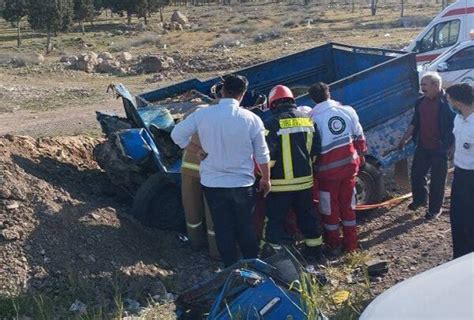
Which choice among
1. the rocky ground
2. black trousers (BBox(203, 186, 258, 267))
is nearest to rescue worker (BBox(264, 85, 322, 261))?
black trousers (BBox(203, 186, 258, 267))

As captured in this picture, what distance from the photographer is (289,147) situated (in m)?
6.46

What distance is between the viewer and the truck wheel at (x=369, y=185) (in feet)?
26.8

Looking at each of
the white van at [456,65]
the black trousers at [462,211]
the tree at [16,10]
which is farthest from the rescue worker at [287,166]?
the tree at [16,10]

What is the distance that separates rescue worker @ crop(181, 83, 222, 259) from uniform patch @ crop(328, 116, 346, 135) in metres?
1.30

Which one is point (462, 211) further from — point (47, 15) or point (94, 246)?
point (47, 15)

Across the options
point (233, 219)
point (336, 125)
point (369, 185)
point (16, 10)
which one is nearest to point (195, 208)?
point (233, 219)

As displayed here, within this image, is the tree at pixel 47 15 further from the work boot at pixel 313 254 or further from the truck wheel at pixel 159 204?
the work boot at pixel 313 254

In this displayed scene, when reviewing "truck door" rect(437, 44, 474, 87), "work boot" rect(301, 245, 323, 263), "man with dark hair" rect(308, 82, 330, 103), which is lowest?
"work boot" rect(301, 245, 323, 263)

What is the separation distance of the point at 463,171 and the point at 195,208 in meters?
2.54

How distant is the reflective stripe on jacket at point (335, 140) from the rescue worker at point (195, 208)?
3.81ft

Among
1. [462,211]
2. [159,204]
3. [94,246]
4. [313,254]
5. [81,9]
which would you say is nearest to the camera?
[462,211]

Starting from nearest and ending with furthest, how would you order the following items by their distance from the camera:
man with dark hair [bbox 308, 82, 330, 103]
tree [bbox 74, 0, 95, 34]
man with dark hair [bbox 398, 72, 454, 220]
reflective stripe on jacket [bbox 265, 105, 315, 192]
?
reflective stripe on jacket [bbox 265, 105, 315, 192] → man with dark hair [bbox 308, 82, 330, 103] → man with dark hair [bbox 398, 72, 454, 220] → tree [bbox 74, 0, 95, 34]

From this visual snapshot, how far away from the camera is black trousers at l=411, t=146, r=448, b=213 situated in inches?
309

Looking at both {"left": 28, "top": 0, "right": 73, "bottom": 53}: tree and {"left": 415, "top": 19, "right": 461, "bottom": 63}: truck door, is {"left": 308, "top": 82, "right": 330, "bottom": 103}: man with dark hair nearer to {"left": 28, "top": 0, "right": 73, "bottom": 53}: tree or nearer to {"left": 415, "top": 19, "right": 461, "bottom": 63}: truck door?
{"left": 415, "top": 19, "right": 461, "bottom": 63}: truck door
